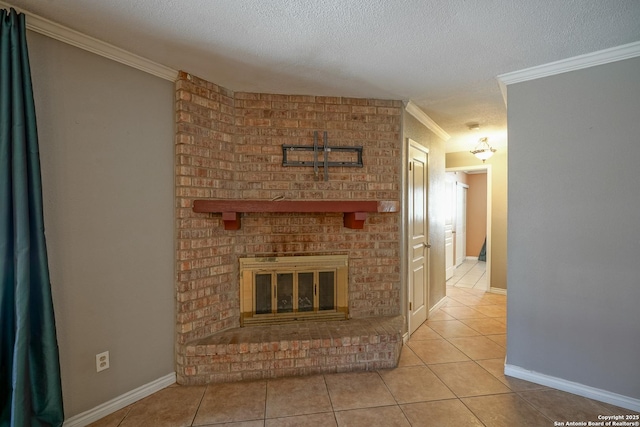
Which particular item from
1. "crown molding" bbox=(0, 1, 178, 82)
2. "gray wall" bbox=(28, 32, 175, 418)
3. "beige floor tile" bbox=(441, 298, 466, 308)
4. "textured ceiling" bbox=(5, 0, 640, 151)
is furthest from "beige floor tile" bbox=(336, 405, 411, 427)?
"crown molding" bbox=(0, 1, 178, 82)

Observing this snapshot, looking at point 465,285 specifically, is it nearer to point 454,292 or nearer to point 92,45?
point 454,292

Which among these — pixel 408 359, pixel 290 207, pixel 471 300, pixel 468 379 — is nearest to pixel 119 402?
pixel 290 207

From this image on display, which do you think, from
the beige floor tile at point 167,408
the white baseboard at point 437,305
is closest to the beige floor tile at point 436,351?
the white baseboard at point 437,305

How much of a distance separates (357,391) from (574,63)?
9.02ft

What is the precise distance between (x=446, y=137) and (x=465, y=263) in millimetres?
4457

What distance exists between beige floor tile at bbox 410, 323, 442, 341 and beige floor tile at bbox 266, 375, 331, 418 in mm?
1246

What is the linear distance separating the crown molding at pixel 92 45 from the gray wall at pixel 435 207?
2382 millimetres

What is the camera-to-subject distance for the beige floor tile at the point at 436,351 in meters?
2.64

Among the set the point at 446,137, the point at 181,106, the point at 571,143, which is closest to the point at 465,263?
the point at 446,137

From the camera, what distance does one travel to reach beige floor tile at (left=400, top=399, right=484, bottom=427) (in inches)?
72.2

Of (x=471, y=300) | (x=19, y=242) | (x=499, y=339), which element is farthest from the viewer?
(x=471, y=300)

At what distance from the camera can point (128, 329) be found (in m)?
2.05

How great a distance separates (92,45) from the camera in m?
1.86

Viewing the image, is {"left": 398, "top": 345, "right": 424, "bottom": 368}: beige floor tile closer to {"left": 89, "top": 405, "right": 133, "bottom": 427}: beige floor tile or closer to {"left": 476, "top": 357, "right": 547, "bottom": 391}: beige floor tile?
{"left": 476, "top": 357, "right": 547, "bottom": 391}: beige floor tile
